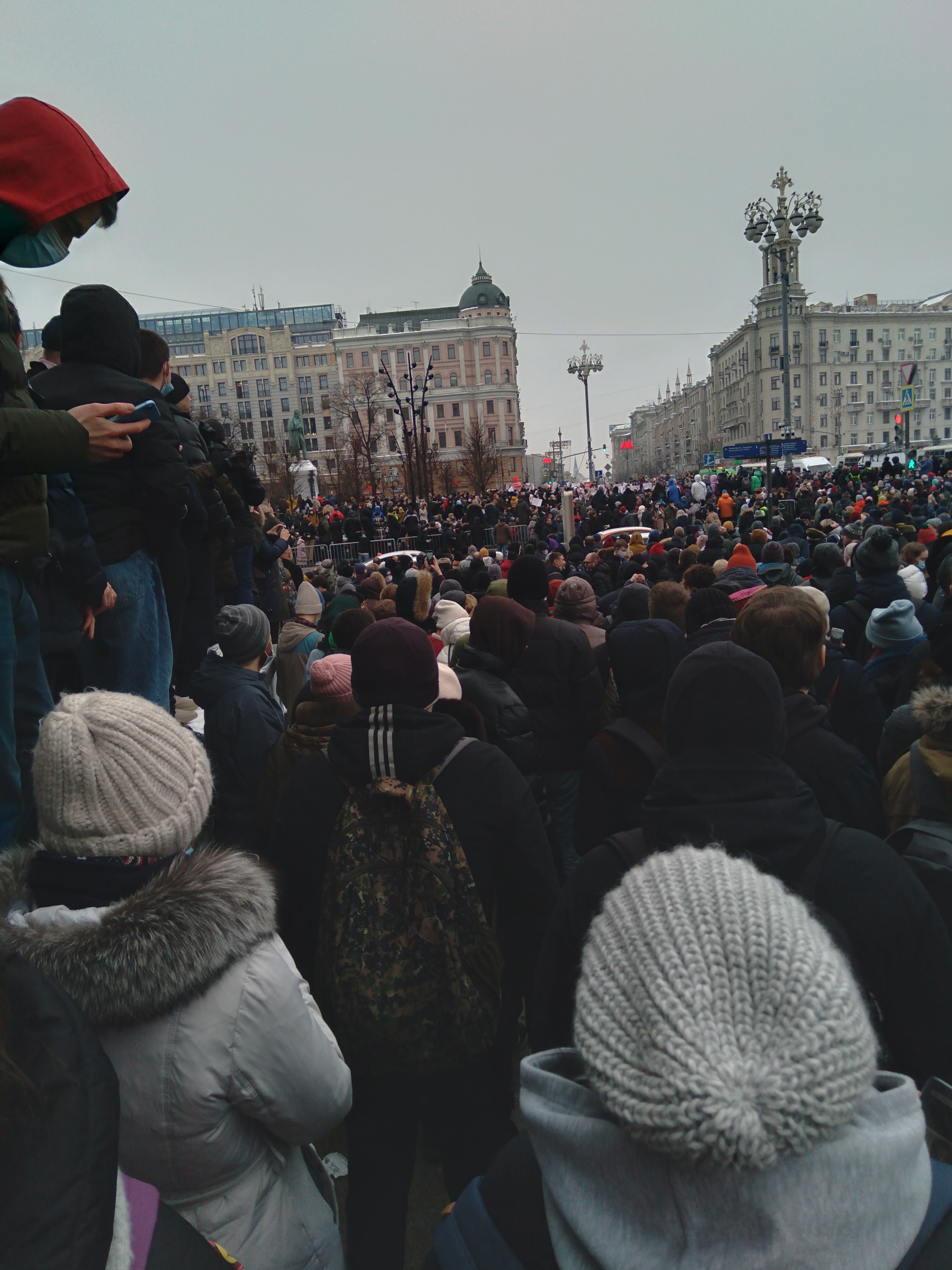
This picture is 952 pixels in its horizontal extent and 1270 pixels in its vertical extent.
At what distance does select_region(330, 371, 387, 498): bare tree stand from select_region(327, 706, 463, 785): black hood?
130 ft

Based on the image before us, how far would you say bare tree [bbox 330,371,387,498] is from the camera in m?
49.1

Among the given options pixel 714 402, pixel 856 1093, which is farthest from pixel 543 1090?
pixel 714 402

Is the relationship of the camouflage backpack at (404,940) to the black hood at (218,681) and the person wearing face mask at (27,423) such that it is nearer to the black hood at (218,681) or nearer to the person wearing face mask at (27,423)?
the person wearing face mask at (27,423)

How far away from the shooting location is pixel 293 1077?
5.58 feet

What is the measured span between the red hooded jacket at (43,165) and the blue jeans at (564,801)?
11.1ft

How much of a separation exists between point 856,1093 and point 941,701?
194 centimetres

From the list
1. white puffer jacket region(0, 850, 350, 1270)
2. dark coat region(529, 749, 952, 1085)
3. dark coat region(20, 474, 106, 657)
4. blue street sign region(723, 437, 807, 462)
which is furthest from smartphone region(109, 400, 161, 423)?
blue street sign region(723, 437, 807, 462)

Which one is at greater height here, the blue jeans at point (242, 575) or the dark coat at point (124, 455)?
the dark coat at point (124, 455)

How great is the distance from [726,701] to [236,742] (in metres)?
2.22

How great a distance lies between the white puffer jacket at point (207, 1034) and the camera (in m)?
1.54

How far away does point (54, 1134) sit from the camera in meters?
1.03

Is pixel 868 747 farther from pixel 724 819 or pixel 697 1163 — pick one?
pixel 697 1163

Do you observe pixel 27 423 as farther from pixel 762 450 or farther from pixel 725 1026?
pixel 762 450

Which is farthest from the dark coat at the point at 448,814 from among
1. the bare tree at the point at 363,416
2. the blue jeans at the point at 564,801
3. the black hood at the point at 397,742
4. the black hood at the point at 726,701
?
the bare tree at the point at 363,416
